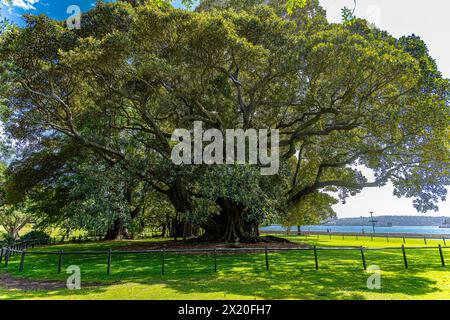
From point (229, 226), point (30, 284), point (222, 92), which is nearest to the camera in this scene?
point (30, 284)

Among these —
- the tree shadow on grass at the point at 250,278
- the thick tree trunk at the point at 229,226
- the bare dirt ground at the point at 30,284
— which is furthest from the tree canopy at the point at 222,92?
the bare dirt ground at the point at 30,284

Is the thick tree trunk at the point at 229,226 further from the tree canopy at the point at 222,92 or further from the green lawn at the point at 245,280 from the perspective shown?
the green lawn at the point at 245,280

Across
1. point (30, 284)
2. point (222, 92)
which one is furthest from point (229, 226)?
point (30, 284)

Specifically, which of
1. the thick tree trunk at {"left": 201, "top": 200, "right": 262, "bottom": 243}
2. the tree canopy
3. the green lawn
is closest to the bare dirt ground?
the green lawn

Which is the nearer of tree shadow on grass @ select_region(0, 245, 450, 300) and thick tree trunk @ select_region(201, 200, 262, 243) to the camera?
tree shadow on grass @ select_region(0, 245, 450, 300)

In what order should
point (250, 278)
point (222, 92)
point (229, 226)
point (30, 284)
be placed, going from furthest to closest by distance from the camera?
point (229, 226) → point (222, 92) → point (250, 278) → point (30, 284)

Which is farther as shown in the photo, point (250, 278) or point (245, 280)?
point (250, 278)

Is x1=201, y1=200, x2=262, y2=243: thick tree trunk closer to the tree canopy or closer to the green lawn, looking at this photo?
the tree canopy

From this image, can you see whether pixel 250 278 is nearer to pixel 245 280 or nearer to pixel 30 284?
pixel 245 280

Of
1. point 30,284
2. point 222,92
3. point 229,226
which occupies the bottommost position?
point 30,284

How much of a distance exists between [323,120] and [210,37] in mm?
11080

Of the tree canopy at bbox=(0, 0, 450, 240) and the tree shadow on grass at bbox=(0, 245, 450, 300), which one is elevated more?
the tree canopy at bbox=(0, 0, 450, 240)

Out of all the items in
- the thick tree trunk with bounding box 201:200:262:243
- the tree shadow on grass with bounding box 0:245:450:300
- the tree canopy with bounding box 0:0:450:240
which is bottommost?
the tree shadow on grass with bounding box 0:245:450:300
